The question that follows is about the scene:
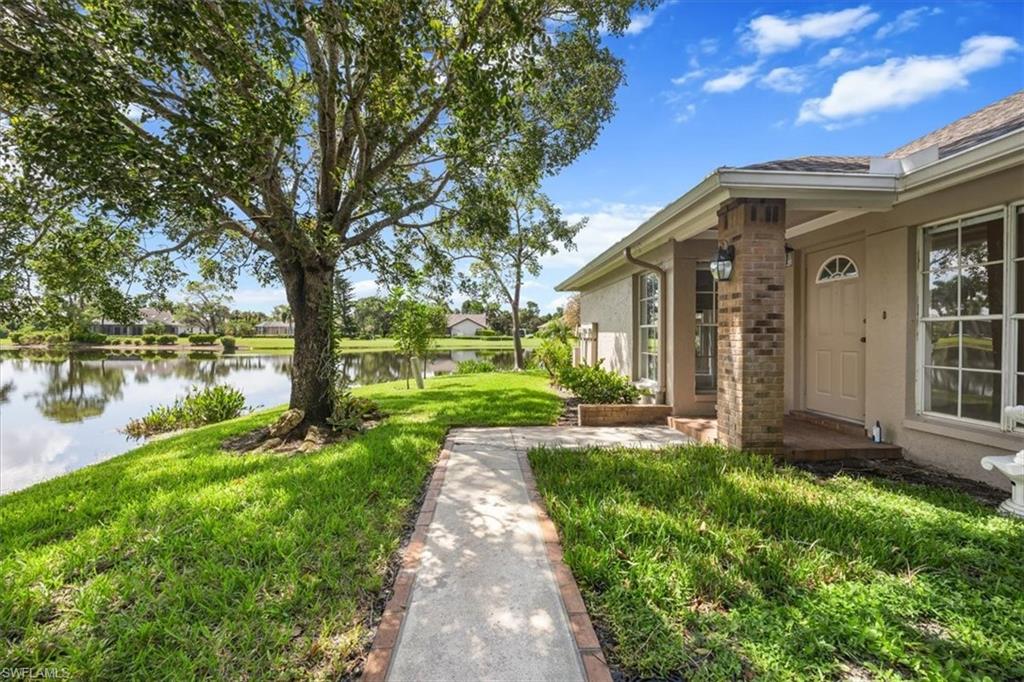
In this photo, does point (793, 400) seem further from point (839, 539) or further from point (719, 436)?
point (839, 539)

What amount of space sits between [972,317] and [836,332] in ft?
6.03

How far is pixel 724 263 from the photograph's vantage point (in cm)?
539

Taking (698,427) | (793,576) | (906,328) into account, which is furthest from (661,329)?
(793,576)

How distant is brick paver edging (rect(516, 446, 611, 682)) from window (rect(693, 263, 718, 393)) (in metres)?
4.72

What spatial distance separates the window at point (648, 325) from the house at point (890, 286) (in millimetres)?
1980

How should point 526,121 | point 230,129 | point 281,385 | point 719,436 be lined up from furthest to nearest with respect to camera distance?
point 281,385, point 526,121, point 719,436, point 230,129

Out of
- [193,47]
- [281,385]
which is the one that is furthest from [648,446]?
[281,385]

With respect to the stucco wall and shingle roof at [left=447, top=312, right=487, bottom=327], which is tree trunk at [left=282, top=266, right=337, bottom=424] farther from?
shingle roof at [left=447, top=312, right=487, bottom=327]

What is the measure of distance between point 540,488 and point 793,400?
500cm

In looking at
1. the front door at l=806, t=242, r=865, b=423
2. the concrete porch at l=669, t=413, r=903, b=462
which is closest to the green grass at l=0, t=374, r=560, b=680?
the concrete porch at l=669, t=413, r=903, b=462

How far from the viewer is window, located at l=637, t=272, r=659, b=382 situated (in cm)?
855

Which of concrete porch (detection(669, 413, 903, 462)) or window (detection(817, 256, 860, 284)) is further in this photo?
window (detection(817, 256, 860, 284))

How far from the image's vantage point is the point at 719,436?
19.0 feet

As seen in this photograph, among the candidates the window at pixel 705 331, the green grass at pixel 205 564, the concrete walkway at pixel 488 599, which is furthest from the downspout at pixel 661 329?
the green grass at pixel 205 564
